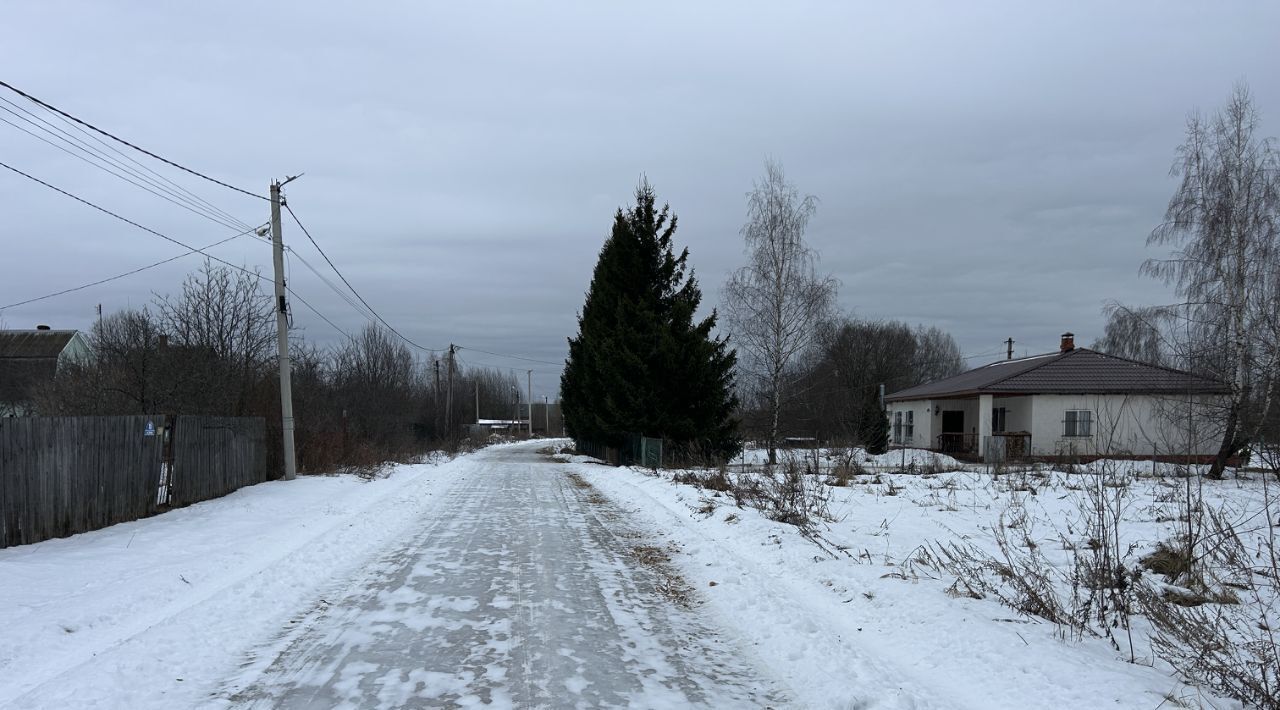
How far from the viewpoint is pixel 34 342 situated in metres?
48.5

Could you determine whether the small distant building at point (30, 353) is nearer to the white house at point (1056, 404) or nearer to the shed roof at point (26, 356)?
the shed roof at point (26, 356)

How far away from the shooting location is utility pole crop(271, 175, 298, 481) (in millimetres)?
17734

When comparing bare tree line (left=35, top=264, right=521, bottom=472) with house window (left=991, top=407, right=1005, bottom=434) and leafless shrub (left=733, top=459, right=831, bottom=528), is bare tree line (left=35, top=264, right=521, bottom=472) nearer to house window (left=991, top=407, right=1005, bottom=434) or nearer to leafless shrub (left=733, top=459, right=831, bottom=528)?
leafless shrub (left=733, top=459, right=831, bottom=528)

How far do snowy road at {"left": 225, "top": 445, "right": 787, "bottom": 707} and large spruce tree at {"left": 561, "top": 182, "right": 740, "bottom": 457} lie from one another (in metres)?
16.3

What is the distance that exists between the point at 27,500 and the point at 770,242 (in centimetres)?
2593

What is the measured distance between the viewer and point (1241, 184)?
22.7 m

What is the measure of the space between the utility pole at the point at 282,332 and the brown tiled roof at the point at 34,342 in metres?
38.1

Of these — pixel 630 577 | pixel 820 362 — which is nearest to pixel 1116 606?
pixel 630 577

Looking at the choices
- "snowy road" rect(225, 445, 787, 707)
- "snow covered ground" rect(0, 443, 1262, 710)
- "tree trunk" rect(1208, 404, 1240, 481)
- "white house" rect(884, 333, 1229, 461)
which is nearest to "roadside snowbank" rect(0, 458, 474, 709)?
"snow covered ground" rect(0, 443, 1262, 710)

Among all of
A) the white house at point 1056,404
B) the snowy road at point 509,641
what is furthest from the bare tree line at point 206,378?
the white house at point 1056,404

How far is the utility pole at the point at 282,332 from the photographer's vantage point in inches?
698

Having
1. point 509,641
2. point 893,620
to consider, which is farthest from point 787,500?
point 509,641

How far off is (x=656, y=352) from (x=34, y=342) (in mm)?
45089

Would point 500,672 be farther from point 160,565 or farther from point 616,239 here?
point 616,239
